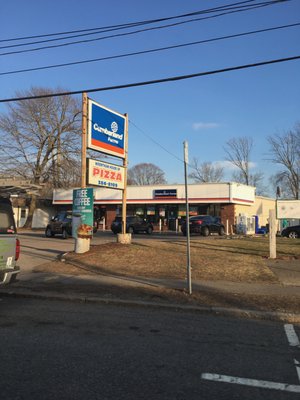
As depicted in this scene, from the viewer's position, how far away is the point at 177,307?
790cm

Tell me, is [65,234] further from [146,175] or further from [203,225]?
[146,175]

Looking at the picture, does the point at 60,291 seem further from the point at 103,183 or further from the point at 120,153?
the point at 120,153

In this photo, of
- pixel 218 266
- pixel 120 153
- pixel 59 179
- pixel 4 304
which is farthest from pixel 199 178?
pixel 4 304

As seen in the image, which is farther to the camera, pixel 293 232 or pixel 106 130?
pixel 293 232

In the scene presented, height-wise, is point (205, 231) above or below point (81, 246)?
above

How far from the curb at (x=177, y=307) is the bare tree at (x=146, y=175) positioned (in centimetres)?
8876

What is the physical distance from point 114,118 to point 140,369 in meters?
13.8

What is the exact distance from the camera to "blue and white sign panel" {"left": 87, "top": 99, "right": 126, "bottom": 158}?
16016 millimetres

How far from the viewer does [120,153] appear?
58.0 ft

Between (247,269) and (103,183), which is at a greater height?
(103,183)

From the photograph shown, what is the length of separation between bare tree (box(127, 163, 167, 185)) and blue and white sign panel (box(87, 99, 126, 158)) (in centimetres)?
7984

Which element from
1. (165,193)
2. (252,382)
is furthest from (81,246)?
(165,193)

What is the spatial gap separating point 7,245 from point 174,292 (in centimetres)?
365

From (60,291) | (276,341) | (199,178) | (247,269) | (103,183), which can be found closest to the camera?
(276,341)
